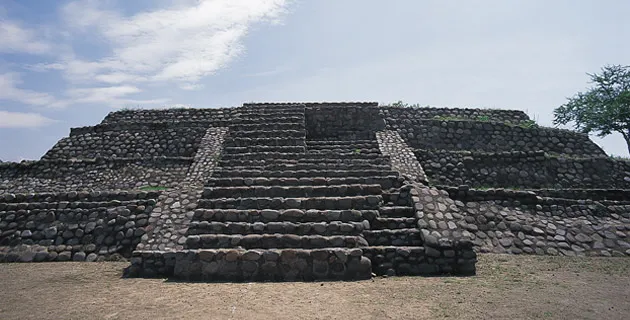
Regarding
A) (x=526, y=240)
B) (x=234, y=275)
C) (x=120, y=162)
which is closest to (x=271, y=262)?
(x=234, y=275)

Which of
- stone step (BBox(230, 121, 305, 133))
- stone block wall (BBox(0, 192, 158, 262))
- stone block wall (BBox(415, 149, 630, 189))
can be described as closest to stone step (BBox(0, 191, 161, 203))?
stone block wall (BBox(0, 192, 158, 262))

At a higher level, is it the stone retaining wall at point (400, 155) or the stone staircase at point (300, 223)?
the stone retaining wall at point (400, 155)

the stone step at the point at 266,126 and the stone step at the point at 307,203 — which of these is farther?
the stone step at the point at 266,126

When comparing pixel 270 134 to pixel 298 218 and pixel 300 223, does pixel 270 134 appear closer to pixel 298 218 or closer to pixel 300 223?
pixel 298 218

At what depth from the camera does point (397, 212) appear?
7547mm

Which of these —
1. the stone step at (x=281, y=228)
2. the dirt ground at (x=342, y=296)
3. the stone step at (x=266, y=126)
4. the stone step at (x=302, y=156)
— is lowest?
the dirt ground at (x=342, y=296)

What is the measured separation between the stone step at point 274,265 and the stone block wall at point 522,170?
5.13m

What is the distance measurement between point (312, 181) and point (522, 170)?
630 centimetres

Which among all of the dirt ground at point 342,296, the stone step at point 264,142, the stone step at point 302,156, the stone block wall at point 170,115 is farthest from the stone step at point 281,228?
the stone block wall at point 170,115

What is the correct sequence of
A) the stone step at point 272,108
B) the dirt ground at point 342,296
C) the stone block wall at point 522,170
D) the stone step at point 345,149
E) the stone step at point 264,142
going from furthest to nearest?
1. the stone step at point 272,108
2. the stone step at point 264,142
3. the stone step at point 345,149
4. the stone block wall at point 522,170
5. the dirt ground at point 342,296

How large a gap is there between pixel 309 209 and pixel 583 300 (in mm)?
4499

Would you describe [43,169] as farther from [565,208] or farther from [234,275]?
[565,208]

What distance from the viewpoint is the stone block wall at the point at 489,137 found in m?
12.8

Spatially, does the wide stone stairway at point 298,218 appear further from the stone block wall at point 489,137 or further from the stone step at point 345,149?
the stone block wall at point 489,137
